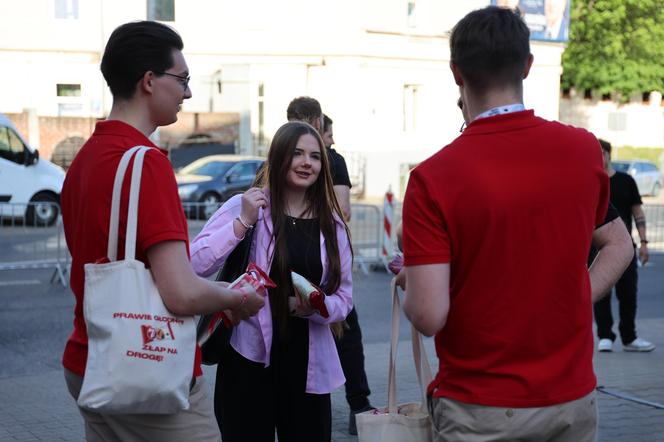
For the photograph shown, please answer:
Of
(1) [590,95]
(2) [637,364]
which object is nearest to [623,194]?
(2) [637,364]

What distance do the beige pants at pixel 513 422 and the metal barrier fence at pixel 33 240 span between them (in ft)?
35.7

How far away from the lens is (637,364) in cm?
872

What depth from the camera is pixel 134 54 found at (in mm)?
2932

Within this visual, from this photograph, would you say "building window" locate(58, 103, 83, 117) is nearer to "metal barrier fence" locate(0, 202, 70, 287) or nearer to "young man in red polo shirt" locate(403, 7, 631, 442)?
"metal barrier fence" locate(0, 202, 70, 287)

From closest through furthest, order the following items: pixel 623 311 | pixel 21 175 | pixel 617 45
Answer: pixel 623 311 → pixel 21 175 → pixel 617 45

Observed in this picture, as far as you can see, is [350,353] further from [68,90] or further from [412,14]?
[412,14]

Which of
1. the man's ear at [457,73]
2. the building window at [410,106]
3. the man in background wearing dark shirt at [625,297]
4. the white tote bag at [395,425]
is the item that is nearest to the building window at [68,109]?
the building window at [410,106]

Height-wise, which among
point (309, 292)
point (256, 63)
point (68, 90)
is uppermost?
point (256, 63)

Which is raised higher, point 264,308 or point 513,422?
point 513,422

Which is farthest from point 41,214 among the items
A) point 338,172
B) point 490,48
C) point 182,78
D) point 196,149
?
point 196,149

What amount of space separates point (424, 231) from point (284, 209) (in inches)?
77.6

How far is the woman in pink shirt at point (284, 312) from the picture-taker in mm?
4242

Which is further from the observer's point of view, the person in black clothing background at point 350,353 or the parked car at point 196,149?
the parked car at point 196,149

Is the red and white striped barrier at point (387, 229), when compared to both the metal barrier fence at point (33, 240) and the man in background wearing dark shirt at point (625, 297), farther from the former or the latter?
the man in background wearing dark shirt at point (625, 297)
